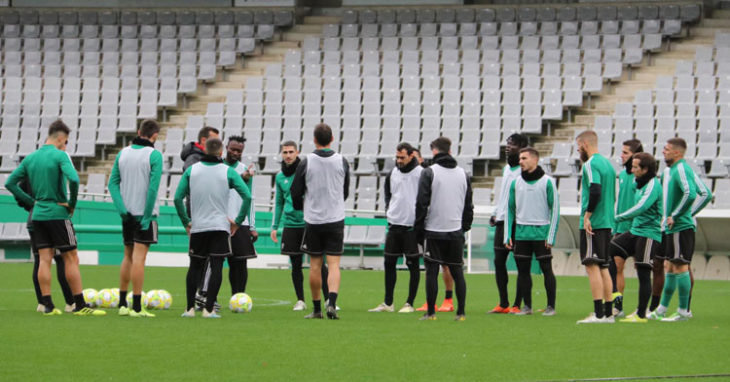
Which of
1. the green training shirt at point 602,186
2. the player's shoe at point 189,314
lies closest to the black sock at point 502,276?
the green training shirt at point 602,186

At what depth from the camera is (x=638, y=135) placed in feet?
84.9

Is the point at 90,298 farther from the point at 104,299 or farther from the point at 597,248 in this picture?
the point at 597,248

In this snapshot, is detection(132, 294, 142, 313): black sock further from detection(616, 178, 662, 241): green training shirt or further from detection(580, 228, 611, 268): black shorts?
detection(616, 178, 662, 241): green training shirt

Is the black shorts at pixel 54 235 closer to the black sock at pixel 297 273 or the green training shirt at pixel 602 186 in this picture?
the black sock at pixel 297 273

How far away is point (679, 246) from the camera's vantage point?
1102cm

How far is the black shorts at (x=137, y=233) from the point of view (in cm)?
1073

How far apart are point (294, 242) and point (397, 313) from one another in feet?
4.48

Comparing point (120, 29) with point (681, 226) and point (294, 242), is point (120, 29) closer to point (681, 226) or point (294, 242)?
point (294, 242)

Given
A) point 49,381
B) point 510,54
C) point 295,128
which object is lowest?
point 49,381

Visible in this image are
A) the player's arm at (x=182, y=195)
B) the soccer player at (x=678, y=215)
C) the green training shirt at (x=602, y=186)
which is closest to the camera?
the green training shirt at (x=602, y=186)

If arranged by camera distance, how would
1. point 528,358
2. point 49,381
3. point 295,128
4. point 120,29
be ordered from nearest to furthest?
point 49,381
point 528,358
point 295,128
point 120,29

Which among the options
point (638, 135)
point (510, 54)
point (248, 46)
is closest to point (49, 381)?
point (638, 135)

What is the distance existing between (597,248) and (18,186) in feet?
18.5

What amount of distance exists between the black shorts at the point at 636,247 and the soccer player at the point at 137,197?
4787mm
